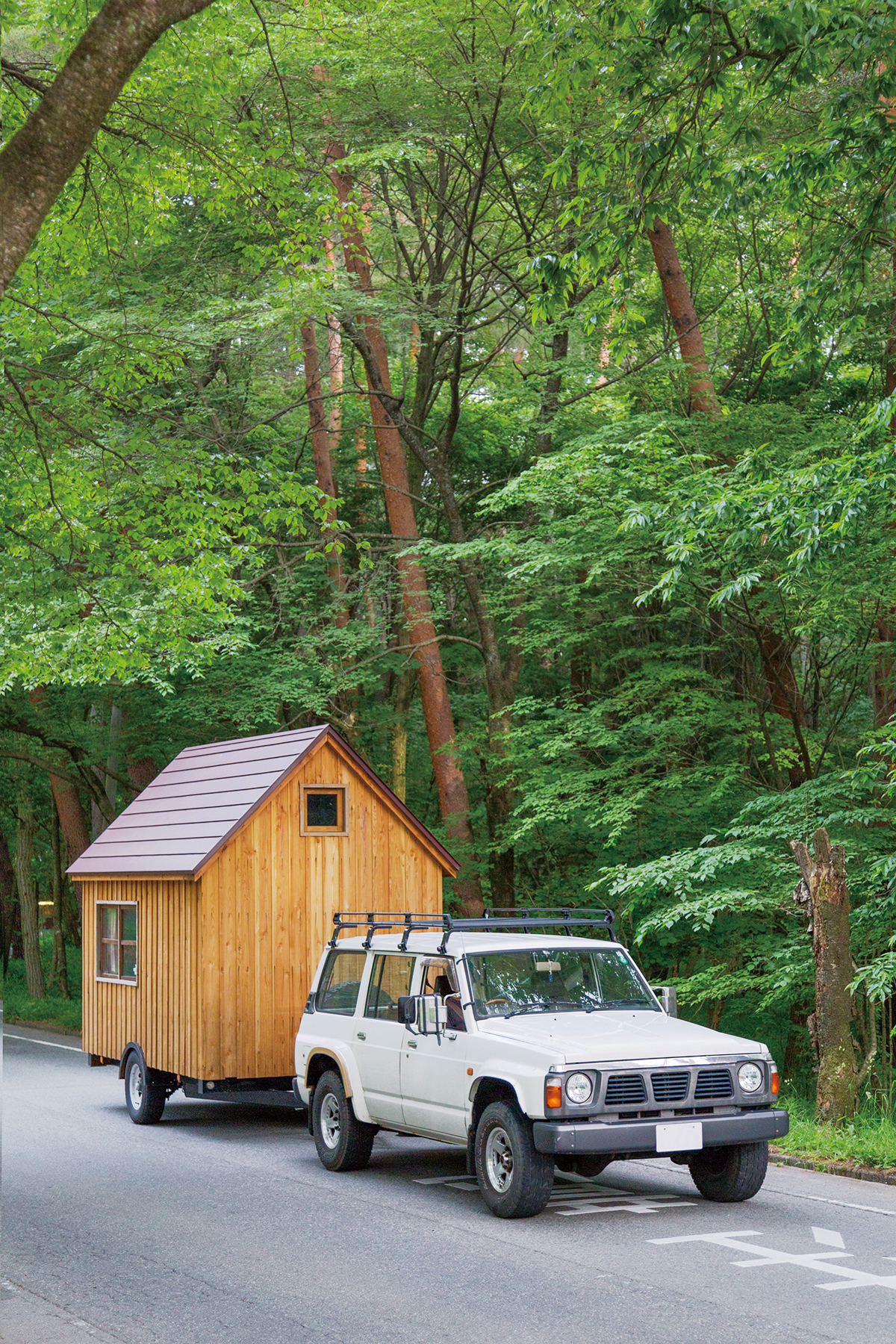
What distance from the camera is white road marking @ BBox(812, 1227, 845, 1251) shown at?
27.3 feet

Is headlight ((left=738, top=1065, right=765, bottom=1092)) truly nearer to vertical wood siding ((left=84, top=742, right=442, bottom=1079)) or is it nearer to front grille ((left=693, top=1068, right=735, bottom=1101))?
front grille ((left=693, top=1068, right=735, bottom=1101))

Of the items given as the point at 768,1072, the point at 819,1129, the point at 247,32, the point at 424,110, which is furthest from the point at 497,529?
the point at 768,1072

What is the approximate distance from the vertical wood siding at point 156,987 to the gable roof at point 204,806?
12.0 inches

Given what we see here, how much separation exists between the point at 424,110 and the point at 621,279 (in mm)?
11469

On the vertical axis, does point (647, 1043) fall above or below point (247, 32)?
below

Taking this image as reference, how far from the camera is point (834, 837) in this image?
15.3 metres

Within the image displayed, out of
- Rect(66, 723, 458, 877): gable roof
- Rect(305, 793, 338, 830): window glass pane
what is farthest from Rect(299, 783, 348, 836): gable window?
Rect(66, 723, 458, 877): gable roof

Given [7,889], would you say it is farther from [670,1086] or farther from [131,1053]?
[670,1086]

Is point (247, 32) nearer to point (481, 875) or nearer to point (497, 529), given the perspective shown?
point (497, 529)

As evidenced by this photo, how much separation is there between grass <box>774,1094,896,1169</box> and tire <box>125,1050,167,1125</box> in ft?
22.1

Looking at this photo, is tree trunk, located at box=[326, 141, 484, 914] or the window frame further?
tree trunk, located at box=[326, 141, 484, 914]

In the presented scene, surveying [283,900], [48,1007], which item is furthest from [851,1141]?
[48,1007]

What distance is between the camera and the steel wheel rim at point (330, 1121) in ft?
37.6

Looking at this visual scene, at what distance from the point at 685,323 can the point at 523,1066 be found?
41.4 feet
